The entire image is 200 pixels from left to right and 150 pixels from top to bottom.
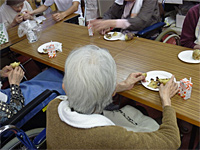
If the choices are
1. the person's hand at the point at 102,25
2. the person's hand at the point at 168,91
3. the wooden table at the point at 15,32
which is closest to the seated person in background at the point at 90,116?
the person's hand at the point at 168,91

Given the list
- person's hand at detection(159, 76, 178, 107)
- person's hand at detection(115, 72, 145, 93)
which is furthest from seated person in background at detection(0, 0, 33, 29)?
person's hand at detection(159, 76, 178, 107)

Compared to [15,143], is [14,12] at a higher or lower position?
higher

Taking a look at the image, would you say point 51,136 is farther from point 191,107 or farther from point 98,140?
point 191,107

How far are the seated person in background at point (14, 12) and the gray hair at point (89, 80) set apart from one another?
222 centimetres

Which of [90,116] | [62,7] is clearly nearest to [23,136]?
[90,116]

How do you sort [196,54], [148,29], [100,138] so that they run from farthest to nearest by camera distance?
[148,29] → [196,54] → [100,138]

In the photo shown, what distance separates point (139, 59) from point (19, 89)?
987 millimetres

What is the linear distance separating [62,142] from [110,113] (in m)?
0.60

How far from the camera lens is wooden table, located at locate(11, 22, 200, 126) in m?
1.00

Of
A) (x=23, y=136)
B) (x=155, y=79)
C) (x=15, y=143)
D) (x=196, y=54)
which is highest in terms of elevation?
(x=196, y=54)

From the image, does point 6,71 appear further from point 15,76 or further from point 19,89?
point 19,89

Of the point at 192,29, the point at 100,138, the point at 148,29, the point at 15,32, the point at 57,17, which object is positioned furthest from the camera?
the point at 57,17

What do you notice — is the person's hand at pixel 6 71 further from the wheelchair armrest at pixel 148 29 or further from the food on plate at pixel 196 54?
the food on plate at pixel 196 54

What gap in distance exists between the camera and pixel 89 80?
0.68 m
